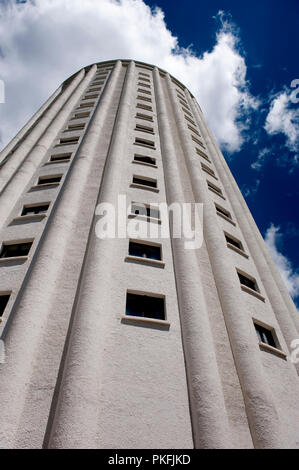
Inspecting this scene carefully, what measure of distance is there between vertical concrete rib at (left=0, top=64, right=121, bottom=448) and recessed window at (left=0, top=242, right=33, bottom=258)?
1.10 metres

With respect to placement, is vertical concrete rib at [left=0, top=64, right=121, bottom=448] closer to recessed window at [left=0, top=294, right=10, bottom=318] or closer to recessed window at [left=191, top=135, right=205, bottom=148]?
recessed window at [left=0, top=294, right=10, bottom=318]

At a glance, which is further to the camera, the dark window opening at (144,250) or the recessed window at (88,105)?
the recessed window at (88,105)

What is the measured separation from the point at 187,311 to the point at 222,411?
9.78 ft

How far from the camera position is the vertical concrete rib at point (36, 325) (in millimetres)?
6789

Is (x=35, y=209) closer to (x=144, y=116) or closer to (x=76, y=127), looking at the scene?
(x=76, y=127)

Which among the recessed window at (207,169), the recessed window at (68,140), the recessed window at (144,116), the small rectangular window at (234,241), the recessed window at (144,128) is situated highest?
the recessed window at (144,116)

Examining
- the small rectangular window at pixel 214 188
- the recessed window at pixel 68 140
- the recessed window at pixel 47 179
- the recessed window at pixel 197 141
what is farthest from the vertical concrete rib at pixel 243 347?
the recessed window at pixel 197 141

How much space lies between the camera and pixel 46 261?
10.2 m

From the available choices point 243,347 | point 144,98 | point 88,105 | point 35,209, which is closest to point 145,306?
point 243,347

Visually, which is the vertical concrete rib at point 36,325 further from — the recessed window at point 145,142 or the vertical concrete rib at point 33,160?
the recessed window at point 145,142

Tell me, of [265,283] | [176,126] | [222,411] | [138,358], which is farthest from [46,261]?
[176,126]

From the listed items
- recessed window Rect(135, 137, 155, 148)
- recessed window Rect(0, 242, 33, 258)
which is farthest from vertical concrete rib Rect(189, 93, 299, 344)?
recessed window Rect(0, 242, 33, 258)

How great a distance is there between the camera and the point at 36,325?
845cm
